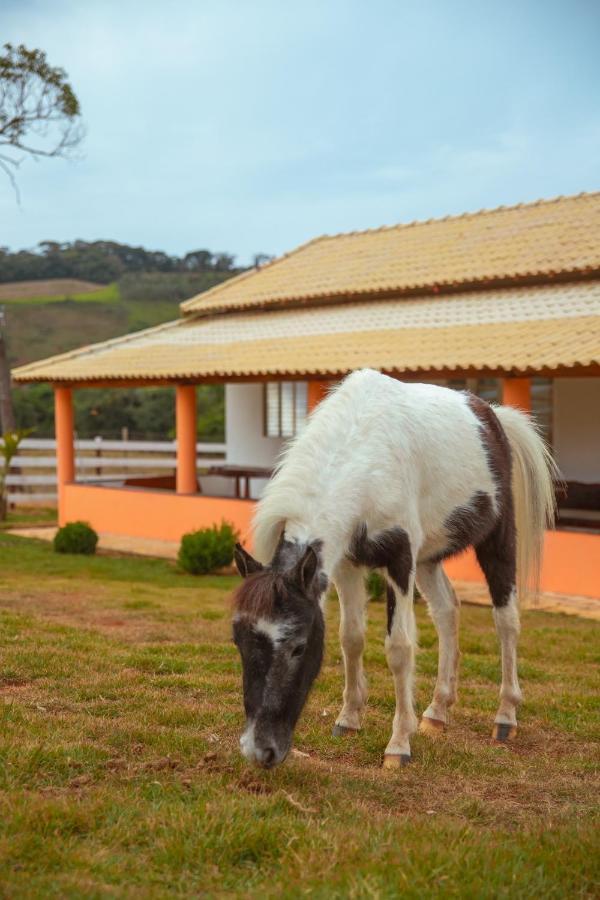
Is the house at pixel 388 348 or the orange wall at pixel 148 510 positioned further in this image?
the orange wall at pixel 148 510

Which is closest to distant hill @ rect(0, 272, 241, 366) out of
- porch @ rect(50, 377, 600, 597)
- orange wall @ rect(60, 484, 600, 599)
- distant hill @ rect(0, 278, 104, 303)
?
distant hill @ rect(0, 278, 104, 303)

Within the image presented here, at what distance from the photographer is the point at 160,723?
5.27 m

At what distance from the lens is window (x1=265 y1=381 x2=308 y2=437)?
18969mm

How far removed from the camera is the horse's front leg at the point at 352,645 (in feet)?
17.6

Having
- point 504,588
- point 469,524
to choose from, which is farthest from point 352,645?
point 504,588

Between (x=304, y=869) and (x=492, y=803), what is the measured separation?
127 centimetres

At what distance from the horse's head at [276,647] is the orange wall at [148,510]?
10562 millimetres

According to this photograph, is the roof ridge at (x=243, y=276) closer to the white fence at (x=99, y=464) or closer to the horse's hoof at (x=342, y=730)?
the white fence at (x=99, y=464)

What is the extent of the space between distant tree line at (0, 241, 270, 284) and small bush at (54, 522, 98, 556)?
50.7m

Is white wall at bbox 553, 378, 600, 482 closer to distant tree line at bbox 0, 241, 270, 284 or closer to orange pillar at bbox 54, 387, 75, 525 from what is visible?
orange pillar at bbox 54, 387, 75, 525

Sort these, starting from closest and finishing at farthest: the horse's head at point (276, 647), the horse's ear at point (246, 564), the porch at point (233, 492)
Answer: the horse's head at point (276, 647)
the horse's ear at point (246, 564)
the porch at point (233, 492)

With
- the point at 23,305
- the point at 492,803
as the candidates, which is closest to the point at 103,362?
the point at 492,803

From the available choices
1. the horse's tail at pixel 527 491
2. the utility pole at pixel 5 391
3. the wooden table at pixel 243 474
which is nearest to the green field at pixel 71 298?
the utility pole at pixel 5 391

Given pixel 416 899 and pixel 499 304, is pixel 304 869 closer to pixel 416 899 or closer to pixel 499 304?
pixel 416 899
